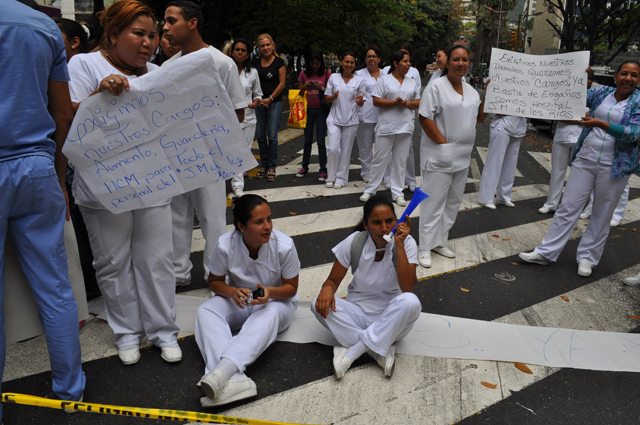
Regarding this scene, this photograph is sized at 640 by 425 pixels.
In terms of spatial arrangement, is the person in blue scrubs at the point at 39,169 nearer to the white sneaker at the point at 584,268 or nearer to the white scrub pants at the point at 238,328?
the white scrub pants at the point at 238,328

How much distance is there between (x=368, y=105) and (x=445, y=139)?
10.3 feet

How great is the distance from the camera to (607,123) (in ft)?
15.3

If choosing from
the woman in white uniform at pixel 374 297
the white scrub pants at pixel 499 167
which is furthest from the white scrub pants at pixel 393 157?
the woman in white uniform at pixel 374 297

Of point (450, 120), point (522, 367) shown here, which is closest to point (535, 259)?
point (450, 120)

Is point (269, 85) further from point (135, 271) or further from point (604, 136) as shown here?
point (135, 271)

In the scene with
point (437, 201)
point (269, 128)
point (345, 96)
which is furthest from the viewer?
point (269, 128)

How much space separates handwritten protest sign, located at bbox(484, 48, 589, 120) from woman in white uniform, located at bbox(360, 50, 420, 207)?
1.08 meters

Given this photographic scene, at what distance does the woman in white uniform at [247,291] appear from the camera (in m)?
3.15

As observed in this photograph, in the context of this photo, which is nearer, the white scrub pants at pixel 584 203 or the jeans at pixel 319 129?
the white scrub pants at pixel 584 203

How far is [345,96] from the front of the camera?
25.7ft

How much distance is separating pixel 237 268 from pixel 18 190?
1.50 metres

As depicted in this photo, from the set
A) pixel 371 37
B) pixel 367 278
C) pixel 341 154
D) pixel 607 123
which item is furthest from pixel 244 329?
pixel 371 37

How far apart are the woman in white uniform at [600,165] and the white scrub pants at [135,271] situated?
367cm

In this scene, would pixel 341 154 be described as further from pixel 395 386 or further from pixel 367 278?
pixel 395 386
